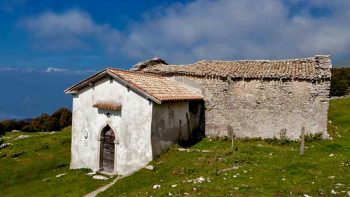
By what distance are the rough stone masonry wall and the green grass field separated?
1158 millimetres

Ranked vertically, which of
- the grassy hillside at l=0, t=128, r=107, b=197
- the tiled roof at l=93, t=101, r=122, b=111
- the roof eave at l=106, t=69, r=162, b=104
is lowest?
the grassy hillside at l=0, t=128, r=107, b=197

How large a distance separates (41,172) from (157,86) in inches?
430

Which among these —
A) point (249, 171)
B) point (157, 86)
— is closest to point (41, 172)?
point (157, 86)

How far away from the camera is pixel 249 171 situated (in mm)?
18844

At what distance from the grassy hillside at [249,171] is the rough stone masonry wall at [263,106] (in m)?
1.24

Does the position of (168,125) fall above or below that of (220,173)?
above

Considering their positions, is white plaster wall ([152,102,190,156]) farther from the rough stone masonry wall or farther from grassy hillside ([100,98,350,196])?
the rough stone masonry wall

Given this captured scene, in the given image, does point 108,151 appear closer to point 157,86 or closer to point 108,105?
point 108,105

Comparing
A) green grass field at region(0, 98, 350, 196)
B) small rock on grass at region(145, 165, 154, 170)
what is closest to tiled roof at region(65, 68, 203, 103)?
green grass field at region(0, 98, 350, 196)

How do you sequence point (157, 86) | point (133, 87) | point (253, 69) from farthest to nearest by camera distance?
point (253, 69) < point (157, 86) < point (133, 87)

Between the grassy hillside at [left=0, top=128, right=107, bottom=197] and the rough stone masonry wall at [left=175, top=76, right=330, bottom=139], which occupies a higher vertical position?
the rough stone masonry wall at [left=175, top=76, right=330, bottom=139]

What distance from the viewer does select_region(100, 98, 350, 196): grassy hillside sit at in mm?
15752

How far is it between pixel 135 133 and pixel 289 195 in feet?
39.5

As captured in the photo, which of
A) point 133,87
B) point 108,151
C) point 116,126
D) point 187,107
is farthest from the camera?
point 187,107
